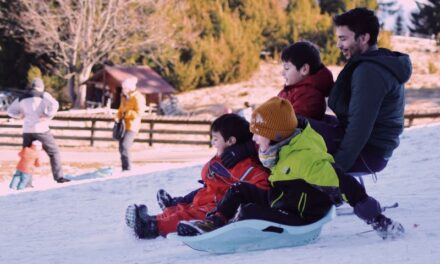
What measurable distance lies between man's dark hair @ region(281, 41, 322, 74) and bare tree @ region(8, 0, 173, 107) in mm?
29941

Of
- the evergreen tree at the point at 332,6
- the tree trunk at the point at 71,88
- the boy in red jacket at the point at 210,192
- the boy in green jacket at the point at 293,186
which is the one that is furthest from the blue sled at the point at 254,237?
the evergreen tree at the point at 332,6

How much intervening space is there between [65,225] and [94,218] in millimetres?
302

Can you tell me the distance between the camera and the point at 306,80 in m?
4.29

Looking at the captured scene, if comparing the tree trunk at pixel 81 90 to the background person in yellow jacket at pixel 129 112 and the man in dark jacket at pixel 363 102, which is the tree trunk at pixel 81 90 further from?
the man in dark jacket at pixel 363 102

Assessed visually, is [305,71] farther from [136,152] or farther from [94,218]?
[136,152]

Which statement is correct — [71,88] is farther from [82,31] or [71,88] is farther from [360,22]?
[360,22]

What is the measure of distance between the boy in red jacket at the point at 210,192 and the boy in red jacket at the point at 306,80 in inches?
15.0

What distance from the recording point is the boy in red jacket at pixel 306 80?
425cm

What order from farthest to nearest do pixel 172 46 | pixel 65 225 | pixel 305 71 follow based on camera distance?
pixel 172 46
pixel 65 225
pixel 305 71

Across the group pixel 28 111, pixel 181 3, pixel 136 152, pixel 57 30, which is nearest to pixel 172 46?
pixel 181 3

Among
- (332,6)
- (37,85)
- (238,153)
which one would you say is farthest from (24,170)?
(332,6)

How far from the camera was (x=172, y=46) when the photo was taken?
37.7 m

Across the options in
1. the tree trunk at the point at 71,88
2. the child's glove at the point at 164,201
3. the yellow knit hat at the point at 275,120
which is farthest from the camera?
the tree trunk at the point at 71,88

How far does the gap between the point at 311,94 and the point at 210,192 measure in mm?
924
